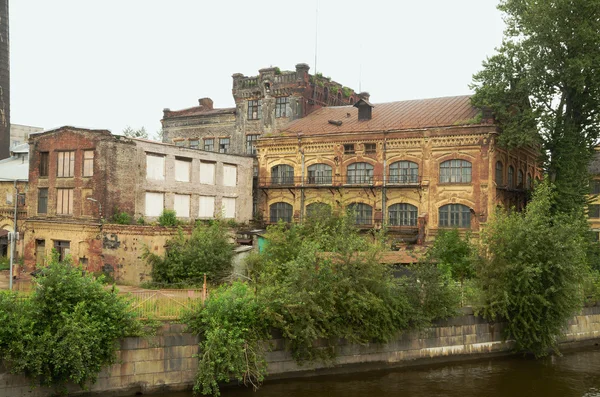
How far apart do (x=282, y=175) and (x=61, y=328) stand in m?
26.9

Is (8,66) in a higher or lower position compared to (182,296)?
higher

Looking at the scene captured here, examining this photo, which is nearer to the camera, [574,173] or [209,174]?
[574,173]

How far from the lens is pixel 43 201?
3403cm

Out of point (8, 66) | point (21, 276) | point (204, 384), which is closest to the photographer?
point (204, 384)

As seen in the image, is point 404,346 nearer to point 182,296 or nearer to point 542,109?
point 182,296

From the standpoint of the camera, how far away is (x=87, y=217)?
31.3 meters

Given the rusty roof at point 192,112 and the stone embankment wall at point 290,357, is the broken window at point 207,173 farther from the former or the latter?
the stone embankment wall at point 290,357

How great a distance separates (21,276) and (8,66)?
2551 cm

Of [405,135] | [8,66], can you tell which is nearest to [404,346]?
[405,135]

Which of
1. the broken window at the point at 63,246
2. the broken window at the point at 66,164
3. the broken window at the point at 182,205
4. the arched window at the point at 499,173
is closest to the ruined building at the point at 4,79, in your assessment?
Result: the broken window at the point at 66,164

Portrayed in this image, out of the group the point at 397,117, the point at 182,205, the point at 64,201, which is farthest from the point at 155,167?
the point at 397,117

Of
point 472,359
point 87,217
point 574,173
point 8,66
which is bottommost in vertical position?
point 472,359

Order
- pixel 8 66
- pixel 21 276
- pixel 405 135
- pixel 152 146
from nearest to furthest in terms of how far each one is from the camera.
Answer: pixel 21 276
pixel 152 146
pixel 405 135
pixel 8 66

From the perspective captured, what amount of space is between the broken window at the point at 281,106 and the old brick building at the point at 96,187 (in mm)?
11511
